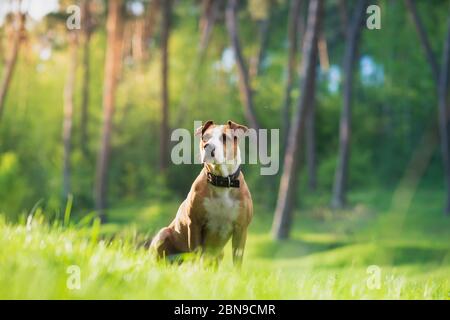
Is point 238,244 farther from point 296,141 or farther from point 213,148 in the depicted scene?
point 296,141

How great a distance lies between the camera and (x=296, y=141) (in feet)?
65.3

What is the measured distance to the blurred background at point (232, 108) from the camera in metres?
23.2

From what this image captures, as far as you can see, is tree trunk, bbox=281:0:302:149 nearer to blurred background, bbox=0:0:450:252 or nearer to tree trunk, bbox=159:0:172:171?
blurred background, bbox=0:0:450:252

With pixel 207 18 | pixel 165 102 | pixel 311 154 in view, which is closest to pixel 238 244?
pixel 165 102

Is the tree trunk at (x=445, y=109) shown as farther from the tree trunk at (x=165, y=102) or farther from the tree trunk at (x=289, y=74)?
the tree trunk at (x=165, y=102)

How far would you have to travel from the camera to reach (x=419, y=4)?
144 feet

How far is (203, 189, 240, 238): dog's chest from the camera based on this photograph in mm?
4676

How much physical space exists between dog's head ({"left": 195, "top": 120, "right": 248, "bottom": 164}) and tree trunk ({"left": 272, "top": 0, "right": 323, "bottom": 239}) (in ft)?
51.2

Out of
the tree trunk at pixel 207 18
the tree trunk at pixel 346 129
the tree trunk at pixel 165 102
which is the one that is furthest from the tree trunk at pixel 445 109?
the tree trunk at pixel 165 102

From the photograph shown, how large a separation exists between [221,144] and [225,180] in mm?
403

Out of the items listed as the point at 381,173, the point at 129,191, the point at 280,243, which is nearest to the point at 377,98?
the point at 381,173

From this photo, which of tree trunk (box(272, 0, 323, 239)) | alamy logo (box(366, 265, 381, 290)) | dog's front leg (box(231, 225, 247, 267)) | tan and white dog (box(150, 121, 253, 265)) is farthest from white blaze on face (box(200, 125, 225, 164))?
tree trunk (box(272, 0, 323, 239))

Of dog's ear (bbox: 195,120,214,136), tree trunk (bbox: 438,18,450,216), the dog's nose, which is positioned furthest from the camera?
Answer: tree trunk (bbox: 438,18,450,216)
